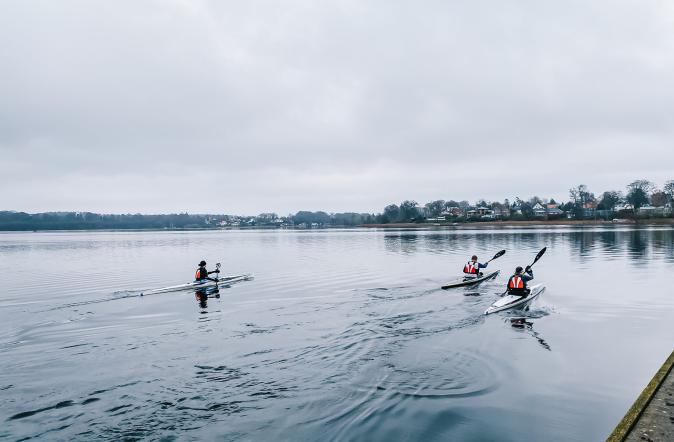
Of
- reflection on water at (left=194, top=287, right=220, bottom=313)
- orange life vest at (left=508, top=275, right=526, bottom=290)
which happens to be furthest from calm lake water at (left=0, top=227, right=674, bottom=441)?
orange life vest at (left=508, top=275, right=526, bottom=290)

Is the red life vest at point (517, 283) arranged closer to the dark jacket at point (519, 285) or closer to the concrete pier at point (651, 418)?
the dark jacket at point (519, 285)

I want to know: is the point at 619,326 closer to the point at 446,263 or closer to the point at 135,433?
the point at 135,433

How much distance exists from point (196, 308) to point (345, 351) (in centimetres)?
1078

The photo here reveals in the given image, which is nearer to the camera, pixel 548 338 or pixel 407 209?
pixel 548 338

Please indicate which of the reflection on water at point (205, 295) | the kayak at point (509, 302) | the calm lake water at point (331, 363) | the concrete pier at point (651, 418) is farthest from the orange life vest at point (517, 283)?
the reflection on water at point (205, 295)

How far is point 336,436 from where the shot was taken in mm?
8523

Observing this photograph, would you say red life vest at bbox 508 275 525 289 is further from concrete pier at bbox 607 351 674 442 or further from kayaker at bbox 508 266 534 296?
concrete pier at bbox 607 351 674 442

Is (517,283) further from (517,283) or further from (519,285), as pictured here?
(519,285)

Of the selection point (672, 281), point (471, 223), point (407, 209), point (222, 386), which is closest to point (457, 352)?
point (222, 386)

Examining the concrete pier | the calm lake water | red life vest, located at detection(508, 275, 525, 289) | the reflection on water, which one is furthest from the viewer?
the reflection on water

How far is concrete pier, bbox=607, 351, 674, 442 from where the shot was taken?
647 centimetres

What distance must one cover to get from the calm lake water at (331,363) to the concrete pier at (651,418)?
1.38 m

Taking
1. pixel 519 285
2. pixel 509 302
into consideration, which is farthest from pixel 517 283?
pixel 509 302

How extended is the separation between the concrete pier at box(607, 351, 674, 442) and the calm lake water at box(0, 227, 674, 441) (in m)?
1.38
